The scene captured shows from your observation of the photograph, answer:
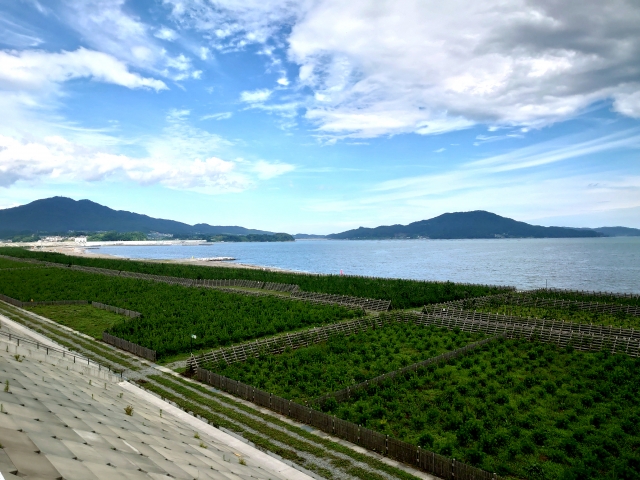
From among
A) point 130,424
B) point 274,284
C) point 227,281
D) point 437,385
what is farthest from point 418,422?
point 227,281

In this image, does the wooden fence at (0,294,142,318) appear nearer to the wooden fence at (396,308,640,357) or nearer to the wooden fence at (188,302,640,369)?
the wooden fence at (188,302,640,369)

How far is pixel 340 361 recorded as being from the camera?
105 ft

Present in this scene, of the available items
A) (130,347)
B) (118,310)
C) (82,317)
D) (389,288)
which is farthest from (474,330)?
(82,317)

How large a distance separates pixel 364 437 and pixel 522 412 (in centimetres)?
930

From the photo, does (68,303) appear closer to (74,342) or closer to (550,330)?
(74,342)

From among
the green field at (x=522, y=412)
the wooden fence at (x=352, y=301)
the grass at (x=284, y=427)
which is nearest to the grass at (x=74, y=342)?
the grass at (x=284, y=427)

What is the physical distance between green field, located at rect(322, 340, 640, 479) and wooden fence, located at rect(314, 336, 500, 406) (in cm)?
47

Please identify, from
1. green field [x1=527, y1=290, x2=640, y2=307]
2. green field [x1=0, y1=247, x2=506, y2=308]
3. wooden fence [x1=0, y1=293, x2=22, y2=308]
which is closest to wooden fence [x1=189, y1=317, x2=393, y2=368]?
green field [x1=0, y1=247, x2=506, y2=308]

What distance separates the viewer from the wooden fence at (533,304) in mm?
52906

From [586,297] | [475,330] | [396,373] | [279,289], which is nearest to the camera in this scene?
[396,373]

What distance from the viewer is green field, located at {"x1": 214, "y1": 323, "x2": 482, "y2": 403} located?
2739 centimetres

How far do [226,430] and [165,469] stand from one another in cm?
1154

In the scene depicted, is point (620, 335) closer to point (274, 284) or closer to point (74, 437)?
point (74, 437)

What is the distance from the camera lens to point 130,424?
14398mm
